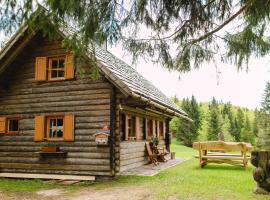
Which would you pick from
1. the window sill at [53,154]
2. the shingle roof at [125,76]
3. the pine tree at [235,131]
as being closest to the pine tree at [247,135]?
the pine tree at [235,131]

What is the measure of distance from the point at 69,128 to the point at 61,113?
2.66 ft

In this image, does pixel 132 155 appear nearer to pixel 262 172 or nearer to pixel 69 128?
pixel 69 128

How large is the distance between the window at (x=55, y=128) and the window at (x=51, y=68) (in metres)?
1.69

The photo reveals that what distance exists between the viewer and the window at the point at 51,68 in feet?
44.8

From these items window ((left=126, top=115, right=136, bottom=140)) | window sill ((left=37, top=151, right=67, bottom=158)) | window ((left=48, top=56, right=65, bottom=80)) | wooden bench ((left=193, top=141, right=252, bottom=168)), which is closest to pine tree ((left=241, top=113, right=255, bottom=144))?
wooden bench ((left=193, top=141, right=252, bottom=168))

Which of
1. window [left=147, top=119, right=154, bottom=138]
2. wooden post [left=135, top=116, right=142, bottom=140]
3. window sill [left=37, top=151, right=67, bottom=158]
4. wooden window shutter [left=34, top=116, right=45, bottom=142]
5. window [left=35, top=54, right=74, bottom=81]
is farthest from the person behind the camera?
window [left=147, top=119, right=154, bottom=138]

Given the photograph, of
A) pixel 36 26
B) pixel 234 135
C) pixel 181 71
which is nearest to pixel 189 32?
pixel 181 71

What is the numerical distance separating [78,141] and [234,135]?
164 feet

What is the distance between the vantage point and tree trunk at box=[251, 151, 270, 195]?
8771mm

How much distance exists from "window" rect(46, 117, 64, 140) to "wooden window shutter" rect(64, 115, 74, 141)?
2.10 feet

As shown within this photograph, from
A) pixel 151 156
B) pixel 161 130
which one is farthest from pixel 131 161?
pixel 161 130

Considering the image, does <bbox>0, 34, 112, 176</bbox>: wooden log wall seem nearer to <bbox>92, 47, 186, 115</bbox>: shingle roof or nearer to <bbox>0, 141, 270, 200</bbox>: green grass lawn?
<bbox>92, 47, 186, 115</bbox>: shingle roof

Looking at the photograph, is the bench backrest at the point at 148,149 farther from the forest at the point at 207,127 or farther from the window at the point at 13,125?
the forest at the point at 207,127

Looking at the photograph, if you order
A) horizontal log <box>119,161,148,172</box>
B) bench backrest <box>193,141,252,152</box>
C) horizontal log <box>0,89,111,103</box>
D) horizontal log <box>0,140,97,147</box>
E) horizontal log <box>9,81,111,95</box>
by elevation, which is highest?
horizontal log <box>9,81,111,95</box>
